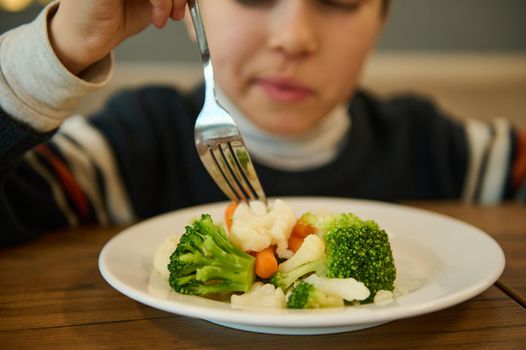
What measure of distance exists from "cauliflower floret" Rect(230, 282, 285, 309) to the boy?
42 centimetres

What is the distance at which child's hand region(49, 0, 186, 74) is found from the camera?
0.77 metres

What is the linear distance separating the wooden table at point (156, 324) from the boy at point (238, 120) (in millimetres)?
269

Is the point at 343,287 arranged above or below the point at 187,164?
above

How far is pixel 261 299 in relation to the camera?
56 centimetres

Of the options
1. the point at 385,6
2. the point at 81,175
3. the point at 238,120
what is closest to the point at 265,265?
the point at 81,175

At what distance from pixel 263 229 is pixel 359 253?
12 cm

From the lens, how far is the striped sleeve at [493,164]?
1517mm

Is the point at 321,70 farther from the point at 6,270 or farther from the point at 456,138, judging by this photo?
the point at 6,270

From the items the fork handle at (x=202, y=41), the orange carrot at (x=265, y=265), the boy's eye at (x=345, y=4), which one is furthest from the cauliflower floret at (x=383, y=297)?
the boy's eye at (x=345, y=4)

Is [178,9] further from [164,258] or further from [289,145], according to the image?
[289,145]

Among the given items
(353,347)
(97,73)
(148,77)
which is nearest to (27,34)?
(97,73)

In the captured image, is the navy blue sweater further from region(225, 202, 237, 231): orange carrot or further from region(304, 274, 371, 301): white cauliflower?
region(304, 274, 371, 301): white cauliflower

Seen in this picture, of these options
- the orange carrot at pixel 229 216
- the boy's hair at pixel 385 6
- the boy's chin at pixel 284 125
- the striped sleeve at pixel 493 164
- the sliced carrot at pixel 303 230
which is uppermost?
the boy's hair at pixel 385 6

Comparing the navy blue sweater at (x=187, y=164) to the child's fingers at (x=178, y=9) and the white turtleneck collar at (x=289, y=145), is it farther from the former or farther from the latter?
the child's fingers at (x=178, y=9)
